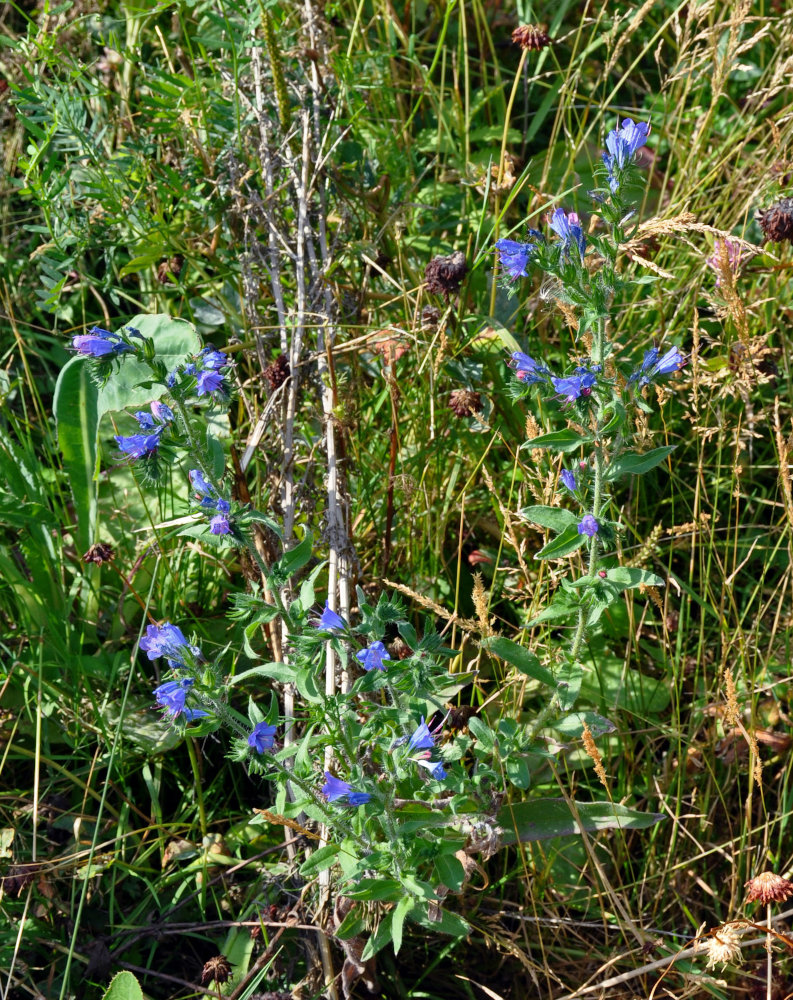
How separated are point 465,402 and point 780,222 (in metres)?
1.00

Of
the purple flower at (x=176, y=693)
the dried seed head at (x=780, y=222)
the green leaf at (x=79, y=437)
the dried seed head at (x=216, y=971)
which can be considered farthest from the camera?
the green leaf at (x=79, y=437)

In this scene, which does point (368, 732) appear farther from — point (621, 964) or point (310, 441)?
point (310, 441)

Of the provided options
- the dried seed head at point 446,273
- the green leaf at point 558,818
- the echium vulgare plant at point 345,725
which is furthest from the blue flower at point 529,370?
the green leaf at point 558,818

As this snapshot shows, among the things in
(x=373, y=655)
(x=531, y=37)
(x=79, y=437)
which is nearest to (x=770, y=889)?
(x=373, y=655)

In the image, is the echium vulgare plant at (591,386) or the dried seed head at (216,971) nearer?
the echium vulgare plant at (591,386)

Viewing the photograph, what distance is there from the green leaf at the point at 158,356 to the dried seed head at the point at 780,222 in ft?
5.43

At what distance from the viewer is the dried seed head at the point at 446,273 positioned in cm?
264

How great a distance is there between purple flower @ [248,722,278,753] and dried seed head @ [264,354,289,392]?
3.74 feet

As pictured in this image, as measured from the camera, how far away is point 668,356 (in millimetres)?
1942

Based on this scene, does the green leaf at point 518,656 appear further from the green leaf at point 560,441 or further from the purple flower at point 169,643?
the purple flower at point 169,643

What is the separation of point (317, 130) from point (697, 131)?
1255mm

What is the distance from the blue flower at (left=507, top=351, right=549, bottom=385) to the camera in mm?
1911

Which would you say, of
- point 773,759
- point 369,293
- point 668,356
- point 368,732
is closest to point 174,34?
point 369,293

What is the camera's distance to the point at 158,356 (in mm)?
2750
